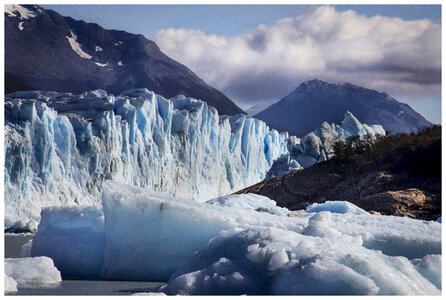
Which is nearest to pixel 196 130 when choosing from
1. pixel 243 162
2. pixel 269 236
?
pixel 243 162

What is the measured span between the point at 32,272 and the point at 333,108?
109ft

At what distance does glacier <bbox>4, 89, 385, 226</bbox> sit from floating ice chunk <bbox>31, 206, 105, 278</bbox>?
385 inches

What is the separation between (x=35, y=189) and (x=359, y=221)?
12.8 m

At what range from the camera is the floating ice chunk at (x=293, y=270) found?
330cm

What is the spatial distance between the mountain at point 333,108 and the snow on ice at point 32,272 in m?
27.1

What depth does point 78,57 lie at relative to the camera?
1090 inches

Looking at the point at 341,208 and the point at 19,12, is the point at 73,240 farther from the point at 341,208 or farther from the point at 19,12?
the point at 19,12

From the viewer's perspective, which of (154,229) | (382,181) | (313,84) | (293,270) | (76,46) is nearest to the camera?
(293,270)

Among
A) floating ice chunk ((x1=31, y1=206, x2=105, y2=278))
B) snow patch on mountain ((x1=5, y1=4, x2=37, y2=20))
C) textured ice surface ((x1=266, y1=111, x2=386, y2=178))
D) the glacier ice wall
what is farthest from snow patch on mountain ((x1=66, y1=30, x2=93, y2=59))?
floating ice chunk ((x1=31, y1=206, x2=105, y2=278))

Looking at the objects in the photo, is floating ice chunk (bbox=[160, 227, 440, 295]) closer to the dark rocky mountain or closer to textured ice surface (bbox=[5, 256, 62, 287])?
textured ice surface (bbox=[5, 256, 62, 287])

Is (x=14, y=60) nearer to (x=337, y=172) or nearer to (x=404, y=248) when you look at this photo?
(x=337, y=172)

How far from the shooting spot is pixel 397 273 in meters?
3.51

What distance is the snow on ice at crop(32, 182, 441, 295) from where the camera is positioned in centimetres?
338

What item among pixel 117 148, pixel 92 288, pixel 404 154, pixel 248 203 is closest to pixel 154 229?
pixel 92 288
